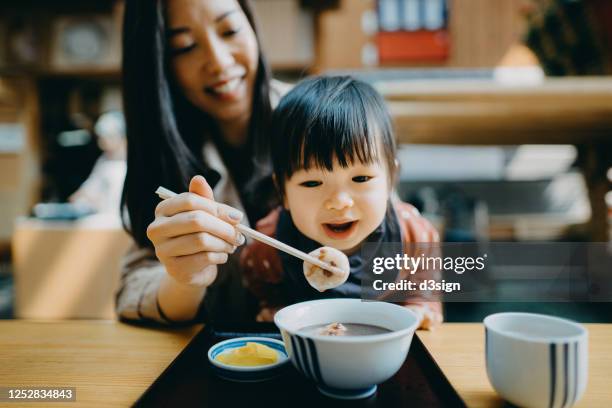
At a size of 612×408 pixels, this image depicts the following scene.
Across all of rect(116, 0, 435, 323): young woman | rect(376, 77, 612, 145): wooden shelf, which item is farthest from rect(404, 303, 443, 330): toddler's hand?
rect(376, 77, 612, 145): wooden shelf

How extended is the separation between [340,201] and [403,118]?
86 centimetres

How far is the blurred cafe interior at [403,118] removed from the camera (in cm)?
141

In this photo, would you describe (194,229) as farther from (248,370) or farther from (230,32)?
→ (230,32)

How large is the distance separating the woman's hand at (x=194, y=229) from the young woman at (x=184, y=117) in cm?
15

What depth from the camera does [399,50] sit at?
4355 mm

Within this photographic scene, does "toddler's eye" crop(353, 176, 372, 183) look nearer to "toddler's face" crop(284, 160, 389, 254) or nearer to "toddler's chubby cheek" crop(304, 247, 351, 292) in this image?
"toddler's face" crop(284, 160, 389, 254)

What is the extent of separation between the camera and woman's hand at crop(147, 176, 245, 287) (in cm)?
50

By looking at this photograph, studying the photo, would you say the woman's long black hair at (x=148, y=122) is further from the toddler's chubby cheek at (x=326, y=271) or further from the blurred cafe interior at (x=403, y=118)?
the blurred cafe interior at (x=403, y=118)

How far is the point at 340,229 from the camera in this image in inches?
23.5

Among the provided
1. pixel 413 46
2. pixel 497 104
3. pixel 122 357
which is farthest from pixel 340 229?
pixel 413 46

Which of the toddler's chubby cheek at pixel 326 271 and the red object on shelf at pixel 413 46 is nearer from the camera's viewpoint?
the toddler's chubby cheek at pixel 326 271

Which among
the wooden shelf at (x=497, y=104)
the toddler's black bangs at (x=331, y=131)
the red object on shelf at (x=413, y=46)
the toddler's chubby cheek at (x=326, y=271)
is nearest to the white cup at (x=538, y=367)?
the toddler's chubby cheek at (x=326, y=271)

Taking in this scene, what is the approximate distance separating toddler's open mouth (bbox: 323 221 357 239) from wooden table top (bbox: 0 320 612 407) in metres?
0.18

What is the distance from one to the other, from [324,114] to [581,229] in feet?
8.40
